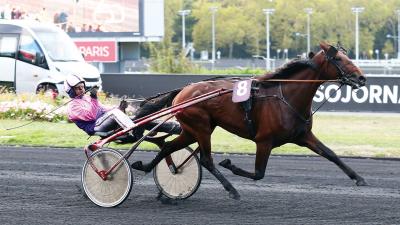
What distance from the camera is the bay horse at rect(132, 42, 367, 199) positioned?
26.8 feet

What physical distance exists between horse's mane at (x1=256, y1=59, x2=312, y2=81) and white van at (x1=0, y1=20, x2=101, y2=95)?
1437cm

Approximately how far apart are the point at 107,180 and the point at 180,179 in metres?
0.84

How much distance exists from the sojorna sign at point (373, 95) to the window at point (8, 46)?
8.35 metres

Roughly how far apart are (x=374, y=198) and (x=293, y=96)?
1.40 metres

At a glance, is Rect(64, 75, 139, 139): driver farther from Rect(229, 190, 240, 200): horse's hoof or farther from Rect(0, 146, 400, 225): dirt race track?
Rect(229, 190, 240, 200): horse's hoof

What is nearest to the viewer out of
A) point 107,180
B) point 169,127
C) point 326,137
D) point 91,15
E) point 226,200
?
point 107,180

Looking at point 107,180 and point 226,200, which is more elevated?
point 107,180

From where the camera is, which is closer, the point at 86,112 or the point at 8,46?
the point at 86,112

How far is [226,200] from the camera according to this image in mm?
8734

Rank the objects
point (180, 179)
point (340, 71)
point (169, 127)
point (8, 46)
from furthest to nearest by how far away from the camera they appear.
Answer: point (8, 46), point (169, 127), point (180, 179), point (340, 71)

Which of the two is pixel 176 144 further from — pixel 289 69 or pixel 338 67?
pixel 338 67

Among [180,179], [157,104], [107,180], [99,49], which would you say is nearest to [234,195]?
[180,179]

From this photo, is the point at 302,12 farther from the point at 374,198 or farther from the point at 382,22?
the point at 374,198

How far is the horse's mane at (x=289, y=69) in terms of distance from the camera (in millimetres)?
8430
